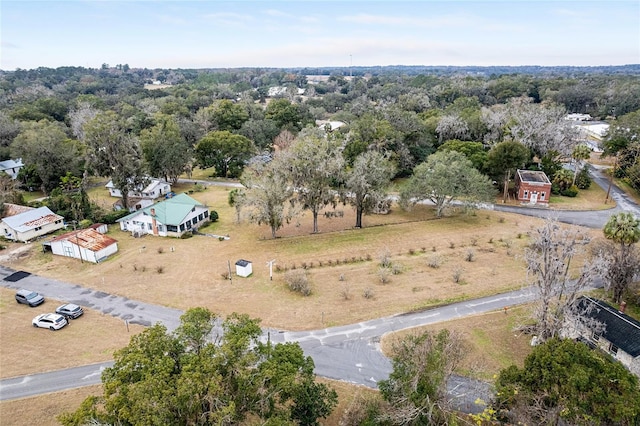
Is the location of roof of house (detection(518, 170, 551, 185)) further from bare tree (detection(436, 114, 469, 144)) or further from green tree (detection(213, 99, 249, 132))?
green tree (detection(213, 99, 249, 132))

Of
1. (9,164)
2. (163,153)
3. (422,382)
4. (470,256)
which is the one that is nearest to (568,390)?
(422,382)

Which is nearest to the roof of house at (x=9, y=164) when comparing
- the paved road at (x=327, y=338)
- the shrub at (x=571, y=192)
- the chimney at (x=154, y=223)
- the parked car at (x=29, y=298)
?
the chimney at (x=154, y=223)

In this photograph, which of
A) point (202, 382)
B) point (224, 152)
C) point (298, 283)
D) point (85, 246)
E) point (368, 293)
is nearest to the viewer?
Answer: point (202, 382)

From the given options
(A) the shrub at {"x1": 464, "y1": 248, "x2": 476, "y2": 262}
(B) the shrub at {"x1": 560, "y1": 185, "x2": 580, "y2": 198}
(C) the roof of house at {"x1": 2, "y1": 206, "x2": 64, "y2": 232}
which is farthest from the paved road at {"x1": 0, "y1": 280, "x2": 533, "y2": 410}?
(B) the shrub at {"x1": 560, "y1": 185, "x2": 580, "y2": 198}

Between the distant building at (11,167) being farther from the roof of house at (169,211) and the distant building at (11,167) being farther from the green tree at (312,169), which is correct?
the green tree at (312,169)

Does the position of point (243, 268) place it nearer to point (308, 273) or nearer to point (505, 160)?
point (308, 273)

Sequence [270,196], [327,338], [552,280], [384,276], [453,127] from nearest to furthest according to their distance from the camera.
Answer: [552,280], [327,338], [384,276], [270,196], [453,127]
